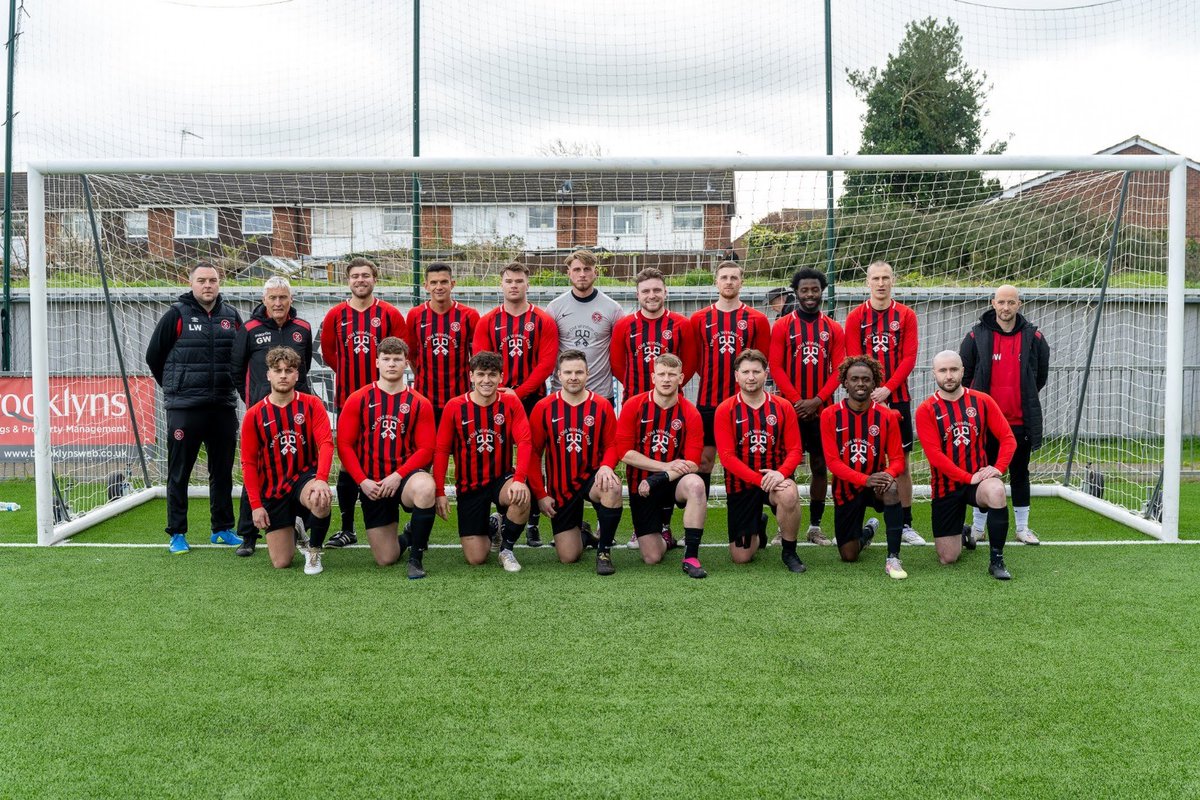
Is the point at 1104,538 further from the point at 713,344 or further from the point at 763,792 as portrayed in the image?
the point at 763,792

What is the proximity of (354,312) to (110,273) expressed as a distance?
2.83m

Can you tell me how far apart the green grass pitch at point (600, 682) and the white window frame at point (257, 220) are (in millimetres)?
3175

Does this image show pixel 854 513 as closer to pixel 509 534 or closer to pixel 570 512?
pixel 570 512

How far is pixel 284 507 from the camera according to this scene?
494 centimetres

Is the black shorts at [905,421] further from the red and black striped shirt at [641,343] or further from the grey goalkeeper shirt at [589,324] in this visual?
the grey goalkeeper shirt at [589,324]

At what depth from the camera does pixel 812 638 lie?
366 centimetres

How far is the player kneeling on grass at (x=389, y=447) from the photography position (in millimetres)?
4828

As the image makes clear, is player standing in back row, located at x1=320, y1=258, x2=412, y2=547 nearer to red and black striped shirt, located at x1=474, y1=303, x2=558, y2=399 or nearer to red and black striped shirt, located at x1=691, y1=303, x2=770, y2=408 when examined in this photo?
red and black striped shirt, located at x1=474, y1=303, x2=558, y2=399

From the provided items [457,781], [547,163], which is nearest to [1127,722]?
[457,781]

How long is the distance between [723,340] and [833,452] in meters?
0.96

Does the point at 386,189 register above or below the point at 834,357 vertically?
above

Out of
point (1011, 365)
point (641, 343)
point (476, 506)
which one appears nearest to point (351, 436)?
A: point (476, 506)

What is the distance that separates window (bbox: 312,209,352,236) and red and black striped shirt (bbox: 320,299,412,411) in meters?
2.07

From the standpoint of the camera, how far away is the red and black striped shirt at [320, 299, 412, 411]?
543 cm
